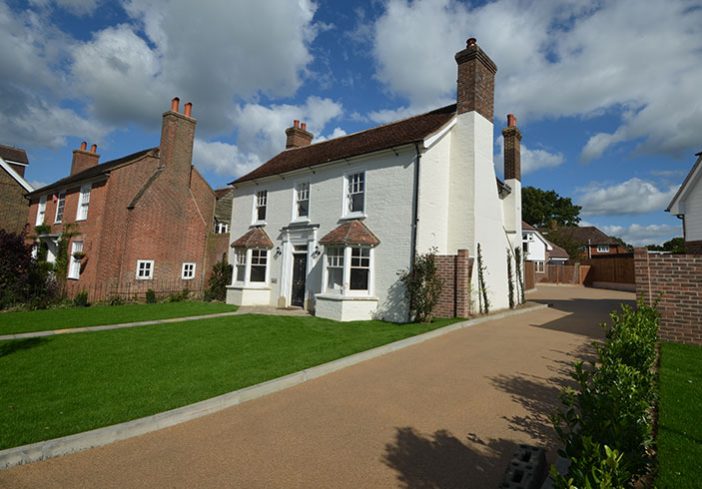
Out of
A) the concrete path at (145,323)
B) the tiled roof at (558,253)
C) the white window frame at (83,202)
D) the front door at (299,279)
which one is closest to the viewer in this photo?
the concrete path at (145,323)

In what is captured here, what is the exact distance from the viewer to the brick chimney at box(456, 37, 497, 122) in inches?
565

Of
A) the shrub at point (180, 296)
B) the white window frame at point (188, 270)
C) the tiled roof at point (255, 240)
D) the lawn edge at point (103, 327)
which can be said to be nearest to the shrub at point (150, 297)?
the shrub at point (180, 296)

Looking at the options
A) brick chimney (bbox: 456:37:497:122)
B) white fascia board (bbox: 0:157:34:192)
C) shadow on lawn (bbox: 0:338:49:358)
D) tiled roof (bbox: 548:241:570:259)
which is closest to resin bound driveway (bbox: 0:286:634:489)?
shadow on lawn (bbox: 0:338:49:358)

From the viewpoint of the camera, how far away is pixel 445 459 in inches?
157

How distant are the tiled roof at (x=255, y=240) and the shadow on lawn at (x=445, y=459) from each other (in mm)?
14841

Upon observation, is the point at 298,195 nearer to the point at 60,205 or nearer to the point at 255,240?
the point at 255,240

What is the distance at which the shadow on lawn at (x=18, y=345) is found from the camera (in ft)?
27.1

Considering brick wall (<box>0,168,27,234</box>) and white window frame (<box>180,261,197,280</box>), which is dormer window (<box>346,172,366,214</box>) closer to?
white window frame (<box>180,261,197,280</box>)

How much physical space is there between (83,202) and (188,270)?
7124 millimetres

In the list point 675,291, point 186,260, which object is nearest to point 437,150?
point 675,291

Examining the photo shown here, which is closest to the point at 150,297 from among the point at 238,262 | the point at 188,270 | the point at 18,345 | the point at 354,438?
the point at 188,270

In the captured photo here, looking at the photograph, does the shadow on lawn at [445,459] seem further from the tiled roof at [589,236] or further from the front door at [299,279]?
the tiled roof at [589,236]

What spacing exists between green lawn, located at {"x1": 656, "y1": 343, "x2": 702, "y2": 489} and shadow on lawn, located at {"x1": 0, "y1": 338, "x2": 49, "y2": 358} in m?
11.1

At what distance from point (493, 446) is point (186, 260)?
2099 centimetres
